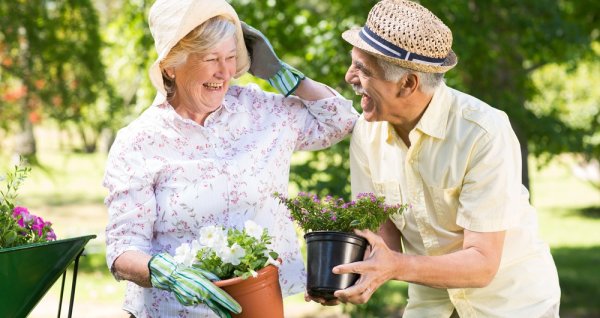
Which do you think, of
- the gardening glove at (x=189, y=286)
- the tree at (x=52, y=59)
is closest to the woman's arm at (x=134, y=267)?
the gardening glove at (x=189, y=286)

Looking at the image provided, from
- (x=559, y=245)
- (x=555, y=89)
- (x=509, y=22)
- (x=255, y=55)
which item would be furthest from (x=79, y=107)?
(x=555, y=89)

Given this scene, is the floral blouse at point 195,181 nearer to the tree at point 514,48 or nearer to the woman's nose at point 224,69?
the woman's nose at point 224,69

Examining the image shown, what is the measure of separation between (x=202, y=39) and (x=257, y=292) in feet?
2.67

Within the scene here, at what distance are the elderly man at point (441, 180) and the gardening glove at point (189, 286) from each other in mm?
399

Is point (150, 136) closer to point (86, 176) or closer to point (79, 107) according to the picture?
point (79, 107)

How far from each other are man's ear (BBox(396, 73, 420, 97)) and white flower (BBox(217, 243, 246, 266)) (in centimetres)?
69

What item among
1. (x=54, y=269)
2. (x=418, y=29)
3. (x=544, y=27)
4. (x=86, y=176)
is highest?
(x=418, y=29)

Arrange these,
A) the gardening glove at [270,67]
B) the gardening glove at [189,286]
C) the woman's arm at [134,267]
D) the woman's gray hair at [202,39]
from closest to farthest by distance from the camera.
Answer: the gardening glove at [189,286] < the woman's arm at [134,267] < the woman's gray hair at [202,39] < the gardening glove at [270,67]

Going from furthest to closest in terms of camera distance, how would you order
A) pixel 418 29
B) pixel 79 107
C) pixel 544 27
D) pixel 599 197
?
pixel 599 197 < pixel 79 107 < pixel 544 27 < pixel 418 29

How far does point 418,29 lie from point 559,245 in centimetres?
935

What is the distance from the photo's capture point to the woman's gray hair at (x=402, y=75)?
106 inches

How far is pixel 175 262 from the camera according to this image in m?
2.44

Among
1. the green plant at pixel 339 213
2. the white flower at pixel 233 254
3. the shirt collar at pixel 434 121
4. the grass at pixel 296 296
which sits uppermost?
the shirt collar at pixel 434 121

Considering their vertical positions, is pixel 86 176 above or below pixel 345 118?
below
